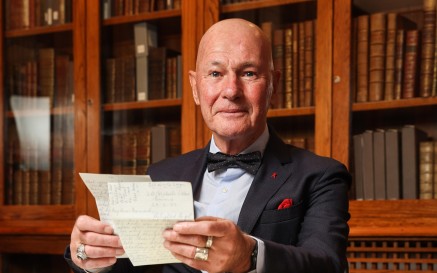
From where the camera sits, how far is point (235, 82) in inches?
65.4

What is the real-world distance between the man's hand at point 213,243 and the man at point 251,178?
0.19 m

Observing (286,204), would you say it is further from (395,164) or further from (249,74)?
(395,164)

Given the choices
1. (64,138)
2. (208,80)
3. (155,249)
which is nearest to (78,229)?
(155,249)

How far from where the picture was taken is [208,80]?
5.61 ft

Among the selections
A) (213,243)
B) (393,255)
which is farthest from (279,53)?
(213,243)

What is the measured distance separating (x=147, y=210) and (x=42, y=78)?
2.14 metres

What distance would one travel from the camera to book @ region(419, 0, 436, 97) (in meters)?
2.41

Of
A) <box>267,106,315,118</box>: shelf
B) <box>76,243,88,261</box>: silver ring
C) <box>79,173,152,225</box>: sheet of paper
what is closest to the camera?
<box>79,173,152,225</box>: sheet of paper

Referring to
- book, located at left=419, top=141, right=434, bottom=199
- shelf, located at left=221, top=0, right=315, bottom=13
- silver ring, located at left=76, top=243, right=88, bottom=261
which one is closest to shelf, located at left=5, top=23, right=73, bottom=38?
shelf, located at left=221, top=0, right=315, bottom=13

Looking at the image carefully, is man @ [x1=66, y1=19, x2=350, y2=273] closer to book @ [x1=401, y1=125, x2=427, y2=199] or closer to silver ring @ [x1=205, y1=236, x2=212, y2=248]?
silver ring @ [x1=205, y1=236, x2=212, y2=248]

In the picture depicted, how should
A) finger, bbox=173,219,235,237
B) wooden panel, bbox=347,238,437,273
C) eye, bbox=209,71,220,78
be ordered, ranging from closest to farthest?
1. finger, bbox=173,219,235,237
2. eye, bbox=209,71,220,78
3. wooden panel, bbox=347,238,437,273

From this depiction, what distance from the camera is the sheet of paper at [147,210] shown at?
3.98 ft

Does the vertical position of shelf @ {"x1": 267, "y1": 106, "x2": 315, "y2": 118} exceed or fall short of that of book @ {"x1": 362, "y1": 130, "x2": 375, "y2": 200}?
it exceeds it

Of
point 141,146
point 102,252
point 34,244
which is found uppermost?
point 141,146
